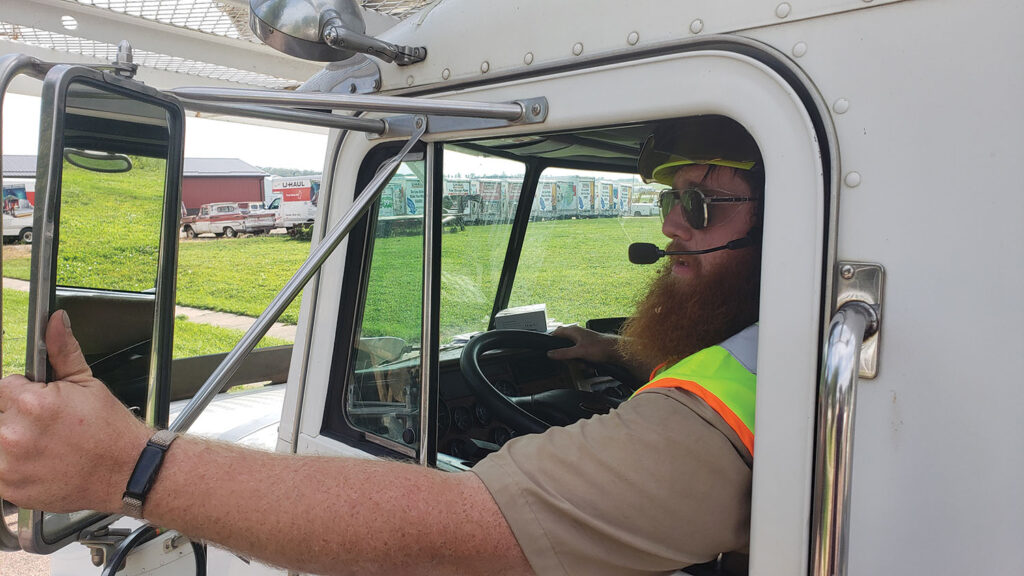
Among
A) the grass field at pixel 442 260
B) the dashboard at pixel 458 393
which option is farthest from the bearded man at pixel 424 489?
the dashboard at pixel 458 393

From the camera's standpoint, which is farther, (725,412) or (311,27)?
(311,27)

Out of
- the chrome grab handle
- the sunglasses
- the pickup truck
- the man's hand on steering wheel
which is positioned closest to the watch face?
the chrome grab handle

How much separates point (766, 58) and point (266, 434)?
2.45 meters

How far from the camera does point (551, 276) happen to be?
293cm

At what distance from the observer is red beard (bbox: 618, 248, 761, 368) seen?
5.13 ft

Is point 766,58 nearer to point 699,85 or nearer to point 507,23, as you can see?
point 699,85

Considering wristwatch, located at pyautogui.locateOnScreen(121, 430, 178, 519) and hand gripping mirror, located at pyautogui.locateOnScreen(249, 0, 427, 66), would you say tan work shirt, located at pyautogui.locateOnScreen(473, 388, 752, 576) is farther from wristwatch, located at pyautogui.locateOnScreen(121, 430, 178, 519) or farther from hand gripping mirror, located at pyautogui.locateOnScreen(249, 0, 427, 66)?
hand gripping mirror, located at pyautogui.locateOnScreen(249, 0, 427, 66)

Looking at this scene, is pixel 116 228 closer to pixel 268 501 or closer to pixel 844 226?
pixel 268 501

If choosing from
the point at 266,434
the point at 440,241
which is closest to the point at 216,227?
the point at 266,434

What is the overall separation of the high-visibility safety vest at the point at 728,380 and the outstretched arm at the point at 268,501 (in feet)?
1.26

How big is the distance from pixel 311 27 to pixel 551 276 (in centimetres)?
160

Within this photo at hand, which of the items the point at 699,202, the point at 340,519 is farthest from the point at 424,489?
the point at 699,202

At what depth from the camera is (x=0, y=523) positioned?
3.42 ft

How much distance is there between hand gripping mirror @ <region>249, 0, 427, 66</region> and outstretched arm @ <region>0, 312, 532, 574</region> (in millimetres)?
768
